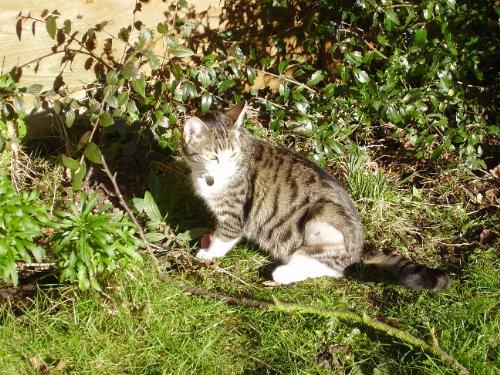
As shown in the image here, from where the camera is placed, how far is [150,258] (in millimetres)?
3238

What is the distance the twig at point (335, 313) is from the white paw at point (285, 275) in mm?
289

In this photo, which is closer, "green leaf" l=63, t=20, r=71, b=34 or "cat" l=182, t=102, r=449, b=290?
"cat" l=182, t=102, r=449, b=290

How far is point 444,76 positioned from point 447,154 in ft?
2.12

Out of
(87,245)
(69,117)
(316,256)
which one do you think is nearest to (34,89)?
(69,117)

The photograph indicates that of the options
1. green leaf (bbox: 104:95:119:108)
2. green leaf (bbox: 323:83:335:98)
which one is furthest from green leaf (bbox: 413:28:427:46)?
green leaf (bbox: 104:95:119:108)

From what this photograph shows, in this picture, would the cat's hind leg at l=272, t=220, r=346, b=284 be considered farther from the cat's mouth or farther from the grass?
the cat's mouth

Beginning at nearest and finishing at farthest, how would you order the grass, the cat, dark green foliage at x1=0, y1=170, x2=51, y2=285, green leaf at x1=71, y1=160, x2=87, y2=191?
dark green foliage at x1=0, y1=170, x2=51, y2=285, the grass, green leaf at x1=71, y1=160, x2=87, y2=191, the cat

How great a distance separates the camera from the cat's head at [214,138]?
326 centimetres

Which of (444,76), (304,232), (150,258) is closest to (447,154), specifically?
(444,76)

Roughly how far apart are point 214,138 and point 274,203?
55cm

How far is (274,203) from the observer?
3.41 m

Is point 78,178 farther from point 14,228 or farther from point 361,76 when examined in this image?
point 361,76

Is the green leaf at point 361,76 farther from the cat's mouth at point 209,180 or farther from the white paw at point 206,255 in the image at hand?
the white paw at point 206,255

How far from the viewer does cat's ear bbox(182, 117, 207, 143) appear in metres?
3.19
